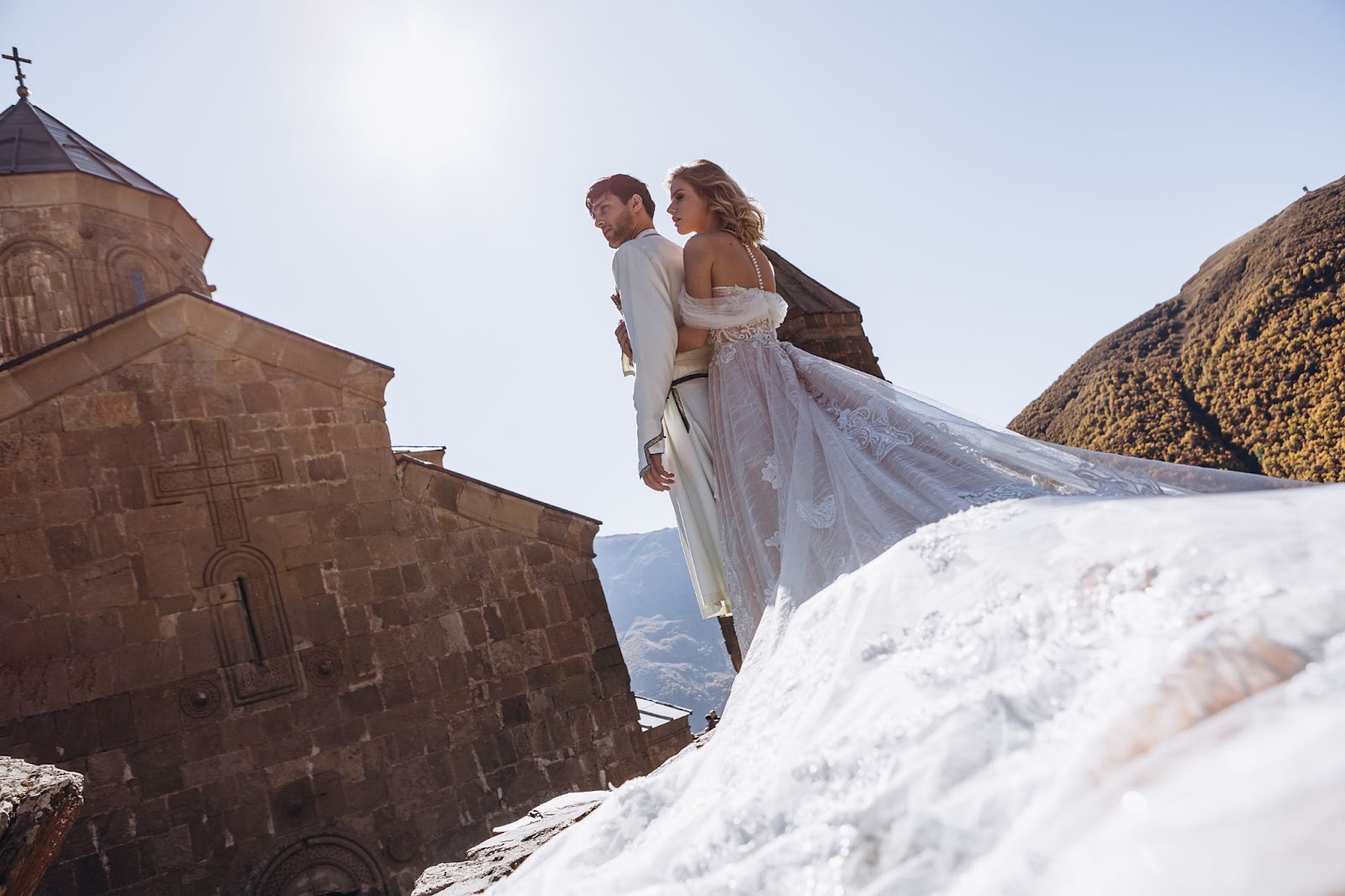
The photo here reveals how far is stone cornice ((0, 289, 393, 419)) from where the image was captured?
6176mm

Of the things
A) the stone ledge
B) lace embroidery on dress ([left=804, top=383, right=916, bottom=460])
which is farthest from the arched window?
lace embroidery on dress ([left=804, top=383, right=916, bottom=460])

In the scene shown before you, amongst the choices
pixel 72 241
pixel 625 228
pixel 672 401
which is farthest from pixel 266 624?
pixel 72 241

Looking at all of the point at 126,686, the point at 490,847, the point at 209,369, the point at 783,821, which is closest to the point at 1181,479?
the point at 783,821

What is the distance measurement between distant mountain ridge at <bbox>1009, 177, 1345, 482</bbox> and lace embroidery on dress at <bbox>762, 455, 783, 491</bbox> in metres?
5.88

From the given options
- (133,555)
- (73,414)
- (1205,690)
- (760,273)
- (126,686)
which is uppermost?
(73,414)

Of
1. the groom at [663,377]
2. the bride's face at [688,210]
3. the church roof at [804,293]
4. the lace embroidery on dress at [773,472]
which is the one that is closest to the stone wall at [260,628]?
the church roof at [804,293]

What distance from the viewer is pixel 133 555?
6.16 meters

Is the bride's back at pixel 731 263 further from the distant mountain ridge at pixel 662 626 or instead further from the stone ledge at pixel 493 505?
the distant mountain ridge at pixel 662 626

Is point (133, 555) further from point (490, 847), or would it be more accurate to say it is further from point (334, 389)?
point (490, 847)

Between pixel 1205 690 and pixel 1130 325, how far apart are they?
370 inches

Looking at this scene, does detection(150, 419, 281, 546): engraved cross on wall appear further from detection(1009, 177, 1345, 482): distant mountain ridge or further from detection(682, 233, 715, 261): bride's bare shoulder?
detection(1009, 177, 1345, 482): distant mountain ridge

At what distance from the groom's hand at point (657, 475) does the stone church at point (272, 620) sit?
3.04 m

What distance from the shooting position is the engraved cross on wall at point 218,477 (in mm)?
6469

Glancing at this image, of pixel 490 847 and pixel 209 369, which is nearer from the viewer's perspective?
pixel 490 847
